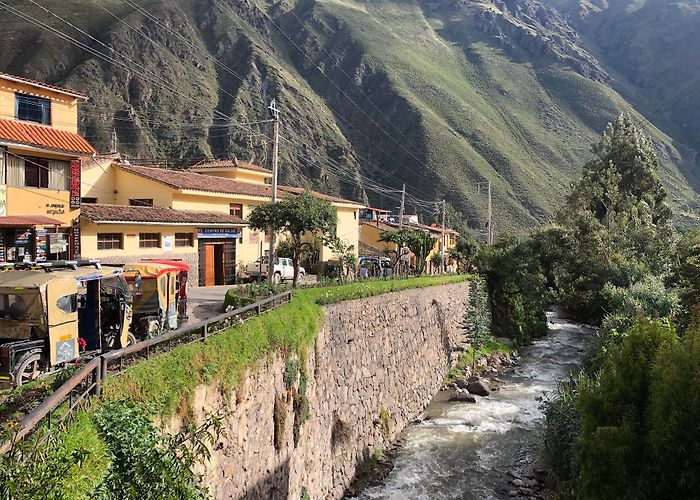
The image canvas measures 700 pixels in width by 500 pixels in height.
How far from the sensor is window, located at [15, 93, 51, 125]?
22786 millimetres

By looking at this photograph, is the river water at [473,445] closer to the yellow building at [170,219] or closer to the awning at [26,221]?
the yellow building at [170,219]

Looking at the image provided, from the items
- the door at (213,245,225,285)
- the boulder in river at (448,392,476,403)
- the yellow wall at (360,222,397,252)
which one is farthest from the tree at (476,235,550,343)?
the door at (213,245,225,285)

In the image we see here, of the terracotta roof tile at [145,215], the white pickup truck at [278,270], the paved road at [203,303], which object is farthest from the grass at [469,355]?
the terracotta roof tile at [145,215]

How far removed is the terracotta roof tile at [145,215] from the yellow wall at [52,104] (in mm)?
3869

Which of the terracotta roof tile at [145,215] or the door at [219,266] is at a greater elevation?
the terracotta roof tile at [145,215]

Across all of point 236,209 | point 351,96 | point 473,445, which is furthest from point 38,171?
point 351,96

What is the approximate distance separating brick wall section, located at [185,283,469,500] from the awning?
497 inches

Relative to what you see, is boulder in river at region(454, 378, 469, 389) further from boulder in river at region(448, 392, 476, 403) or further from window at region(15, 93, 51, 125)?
window at region(15, 93, 51, 125)

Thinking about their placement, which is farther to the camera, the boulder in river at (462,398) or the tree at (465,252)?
the tree at (465,252)

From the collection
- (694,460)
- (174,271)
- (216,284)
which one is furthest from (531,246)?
(694,460)

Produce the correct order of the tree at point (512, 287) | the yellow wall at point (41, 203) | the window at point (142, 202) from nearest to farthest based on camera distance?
the yellow wall at point (41, 203) < the window at point (142, 202) < the tree at point (512, 287)

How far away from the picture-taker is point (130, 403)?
25.0ft

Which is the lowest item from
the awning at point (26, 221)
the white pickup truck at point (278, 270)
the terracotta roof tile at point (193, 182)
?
the white pickup truck at point (278, 270)

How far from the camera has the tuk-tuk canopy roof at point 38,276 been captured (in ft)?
30.8
